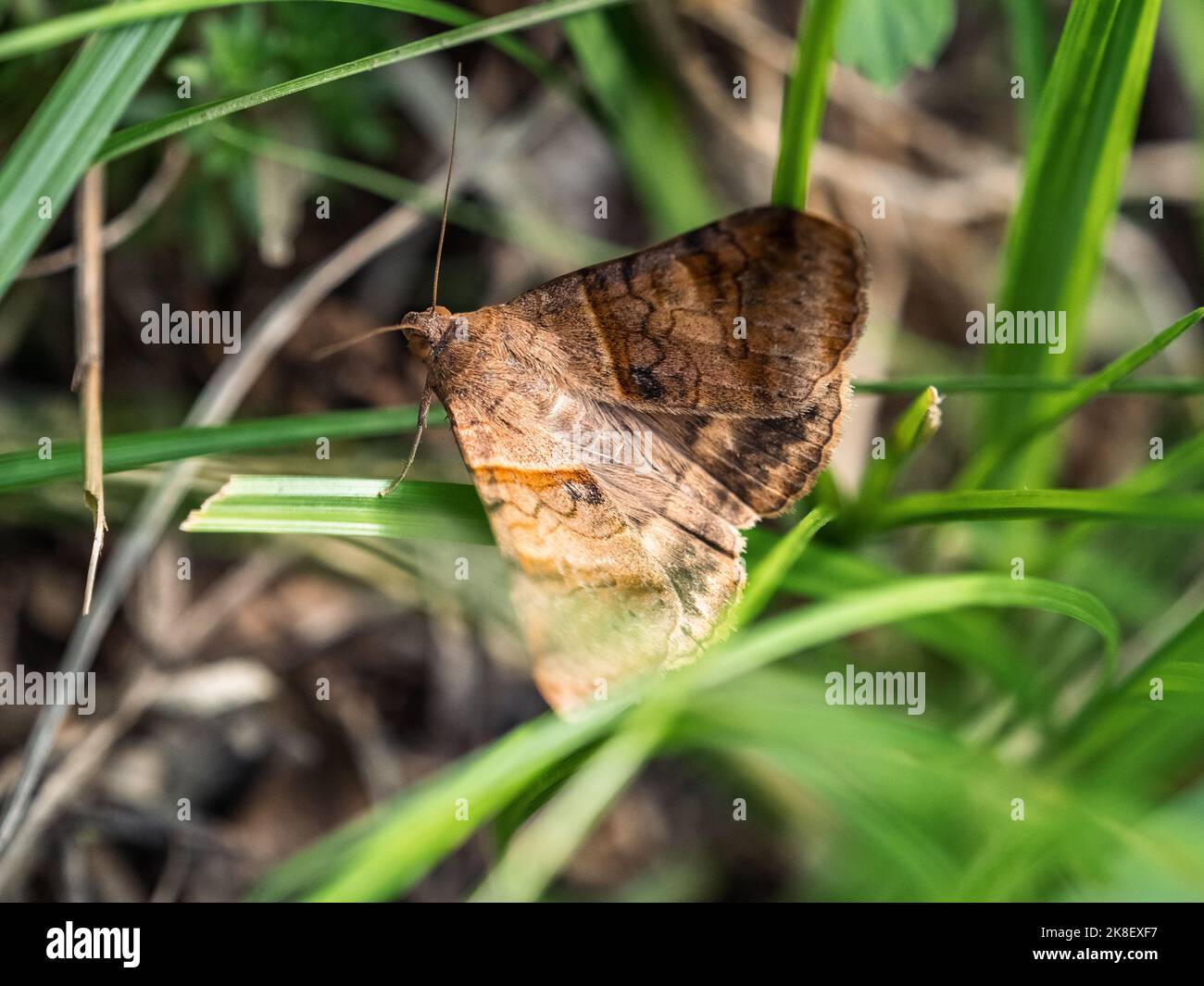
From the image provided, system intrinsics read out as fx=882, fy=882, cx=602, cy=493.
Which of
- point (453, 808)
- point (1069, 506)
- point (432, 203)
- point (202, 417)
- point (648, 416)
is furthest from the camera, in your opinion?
point (432, 203)

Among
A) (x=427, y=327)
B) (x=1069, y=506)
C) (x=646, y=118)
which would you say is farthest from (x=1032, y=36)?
(x=427, y=327)

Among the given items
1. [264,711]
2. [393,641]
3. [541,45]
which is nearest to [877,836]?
[393,641]

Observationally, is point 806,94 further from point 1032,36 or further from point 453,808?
point 453,808

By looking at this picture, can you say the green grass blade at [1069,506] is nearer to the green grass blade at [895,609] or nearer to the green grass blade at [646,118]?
the green grass blade at [895,609]

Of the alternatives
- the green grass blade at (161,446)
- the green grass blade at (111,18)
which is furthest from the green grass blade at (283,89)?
the green grass blade at (161,446)

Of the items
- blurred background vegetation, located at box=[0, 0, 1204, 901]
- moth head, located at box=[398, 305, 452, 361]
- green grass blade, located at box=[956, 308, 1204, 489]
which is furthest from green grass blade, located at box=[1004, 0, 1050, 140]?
moth head, located at box=[398, 305, 452, 361]

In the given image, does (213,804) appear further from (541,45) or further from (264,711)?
(541,45)

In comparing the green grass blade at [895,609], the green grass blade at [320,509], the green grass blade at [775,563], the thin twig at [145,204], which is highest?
the thin twig at [145,204]
